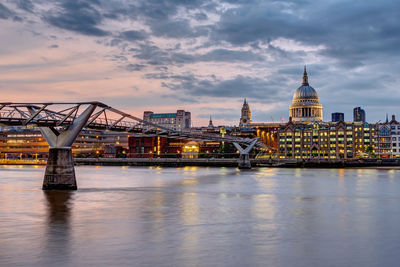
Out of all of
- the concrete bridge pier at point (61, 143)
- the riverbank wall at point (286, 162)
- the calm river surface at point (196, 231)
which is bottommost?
the calm river surface at point (196, 231)

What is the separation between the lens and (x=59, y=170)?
52.7m

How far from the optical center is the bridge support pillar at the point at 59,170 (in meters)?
51.3

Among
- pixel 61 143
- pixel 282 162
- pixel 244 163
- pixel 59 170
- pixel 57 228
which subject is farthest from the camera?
pixel 282 162

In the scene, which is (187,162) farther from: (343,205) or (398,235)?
(398,235)

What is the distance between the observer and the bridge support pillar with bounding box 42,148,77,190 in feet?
168

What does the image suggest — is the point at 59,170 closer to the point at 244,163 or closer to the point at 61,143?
the point at 61,143

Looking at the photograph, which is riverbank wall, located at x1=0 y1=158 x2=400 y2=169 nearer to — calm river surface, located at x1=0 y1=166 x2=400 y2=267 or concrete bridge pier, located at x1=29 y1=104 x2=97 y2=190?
calm river surface, located at x1=0 y1=166 x2=400 y2=267

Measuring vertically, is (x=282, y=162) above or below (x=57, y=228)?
above

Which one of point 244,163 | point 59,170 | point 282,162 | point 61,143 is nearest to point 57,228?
point 61,143

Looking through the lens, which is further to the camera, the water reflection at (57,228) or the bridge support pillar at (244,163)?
the bridge support pillar at (244,163)

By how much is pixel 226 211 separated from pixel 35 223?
52.1 ft

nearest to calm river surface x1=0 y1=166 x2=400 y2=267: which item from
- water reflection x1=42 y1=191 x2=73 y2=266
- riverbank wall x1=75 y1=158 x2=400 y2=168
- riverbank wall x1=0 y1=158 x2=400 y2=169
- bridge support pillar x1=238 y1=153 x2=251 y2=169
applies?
water reflection x1=42 y1=191 x2=73 y2=266

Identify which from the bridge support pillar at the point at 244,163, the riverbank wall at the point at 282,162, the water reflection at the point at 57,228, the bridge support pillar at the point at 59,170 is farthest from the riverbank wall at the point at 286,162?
the water reflection at the point at 57,228

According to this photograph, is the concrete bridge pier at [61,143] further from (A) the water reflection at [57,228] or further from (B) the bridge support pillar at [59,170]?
(A) the water reflection at [57,228]
